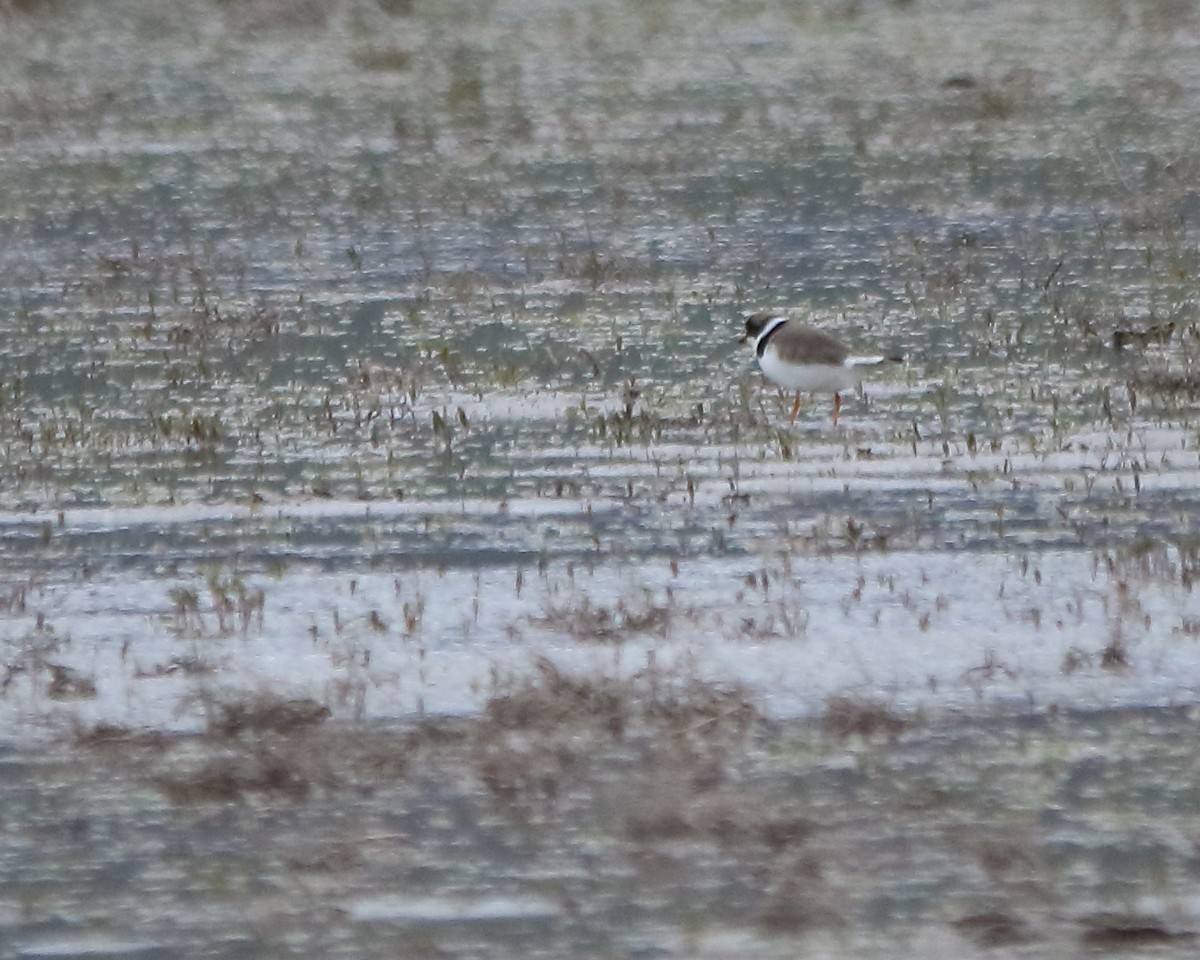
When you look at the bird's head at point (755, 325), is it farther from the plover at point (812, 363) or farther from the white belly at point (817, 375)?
the white belly at point (817, 375)

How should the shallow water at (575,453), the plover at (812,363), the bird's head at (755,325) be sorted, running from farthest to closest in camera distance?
the bird's head at (755,325) → the plover at (812,363) → the shallow water at (575,453)

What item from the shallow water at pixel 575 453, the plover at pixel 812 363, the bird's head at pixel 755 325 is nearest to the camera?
the shallow water at pixel 575 453

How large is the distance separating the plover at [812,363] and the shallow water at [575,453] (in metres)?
0.21

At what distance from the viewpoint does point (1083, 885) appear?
5.46 m

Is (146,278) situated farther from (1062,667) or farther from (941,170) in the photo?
(1062,667)

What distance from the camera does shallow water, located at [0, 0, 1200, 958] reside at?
20.1 feet

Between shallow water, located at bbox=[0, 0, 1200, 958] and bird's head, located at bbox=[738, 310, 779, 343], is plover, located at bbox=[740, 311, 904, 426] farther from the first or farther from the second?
bird's head, located at bbox=[738, 310, 779, 343]

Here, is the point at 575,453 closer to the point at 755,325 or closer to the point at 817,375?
the point at 817,375

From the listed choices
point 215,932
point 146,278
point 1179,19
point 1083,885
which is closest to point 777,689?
point 1083,885

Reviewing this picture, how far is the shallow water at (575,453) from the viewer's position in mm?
6141

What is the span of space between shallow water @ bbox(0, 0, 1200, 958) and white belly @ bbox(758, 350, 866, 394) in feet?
0.77

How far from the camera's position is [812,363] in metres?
10.6

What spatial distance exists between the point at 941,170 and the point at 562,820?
1343cm

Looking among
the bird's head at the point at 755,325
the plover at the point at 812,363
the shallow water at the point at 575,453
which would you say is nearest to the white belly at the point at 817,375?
the plover at the point at 812,363
